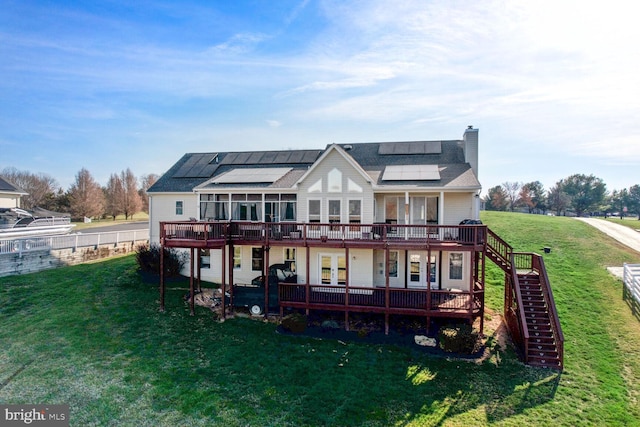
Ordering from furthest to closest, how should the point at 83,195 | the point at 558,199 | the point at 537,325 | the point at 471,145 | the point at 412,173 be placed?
1. the point at 558,199
2. the point at 83,195
3. the point at 471,145
4. the point at 412,173
5. the point at 537,325

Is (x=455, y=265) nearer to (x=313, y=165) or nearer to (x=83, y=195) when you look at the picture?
(x=313, y=165)

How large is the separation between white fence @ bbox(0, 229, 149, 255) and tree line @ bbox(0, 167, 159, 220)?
31324 millimetres

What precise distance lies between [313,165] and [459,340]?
34.9ft

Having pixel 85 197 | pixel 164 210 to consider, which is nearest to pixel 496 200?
pixel 164 210

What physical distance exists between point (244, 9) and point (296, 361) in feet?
52.5

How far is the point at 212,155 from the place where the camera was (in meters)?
24.2

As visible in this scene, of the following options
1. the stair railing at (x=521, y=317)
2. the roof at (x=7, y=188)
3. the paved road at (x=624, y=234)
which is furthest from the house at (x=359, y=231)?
the roof at (x=7, y=188)

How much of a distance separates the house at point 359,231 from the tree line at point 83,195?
4271cm

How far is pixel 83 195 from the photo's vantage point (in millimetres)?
52156

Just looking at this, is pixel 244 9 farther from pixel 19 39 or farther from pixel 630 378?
pixel 630 378

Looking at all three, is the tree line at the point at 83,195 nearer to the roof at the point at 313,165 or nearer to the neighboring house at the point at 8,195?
the neighboring house at the point at 8,195

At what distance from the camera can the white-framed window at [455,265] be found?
55.9 feet

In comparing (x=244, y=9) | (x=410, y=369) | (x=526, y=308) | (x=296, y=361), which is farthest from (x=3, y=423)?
(x=526, y=308)

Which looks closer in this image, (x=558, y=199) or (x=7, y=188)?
(x=7, y=188)
